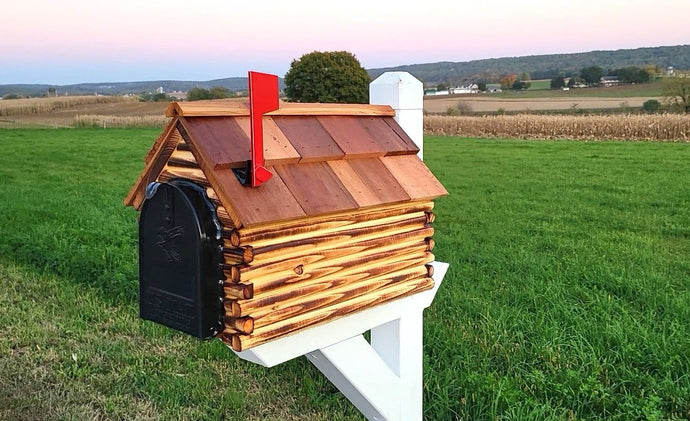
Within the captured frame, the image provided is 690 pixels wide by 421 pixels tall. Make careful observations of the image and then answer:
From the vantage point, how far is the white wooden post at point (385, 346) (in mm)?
1956

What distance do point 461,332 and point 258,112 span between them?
8.83 feet

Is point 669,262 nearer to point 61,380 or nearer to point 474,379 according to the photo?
point 474,379

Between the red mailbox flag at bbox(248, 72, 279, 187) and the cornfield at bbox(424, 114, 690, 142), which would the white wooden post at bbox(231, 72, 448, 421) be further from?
the cornfield at bbox(424, 114, 690, 142)

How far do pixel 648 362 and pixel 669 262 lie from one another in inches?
98.9

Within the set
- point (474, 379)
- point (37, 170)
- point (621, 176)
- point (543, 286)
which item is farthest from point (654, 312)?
point (37, 170)

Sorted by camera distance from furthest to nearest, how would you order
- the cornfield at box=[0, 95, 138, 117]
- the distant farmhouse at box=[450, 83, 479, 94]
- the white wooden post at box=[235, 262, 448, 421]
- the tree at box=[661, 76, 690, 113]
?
the cornfield at box=[0, 95, 138, 117], the distant farmhouse at box=[450, 83, 479, 94], the tree at box=[661, 76, 690, 113], the white wooden post at box=[235, 262, 448, 421]

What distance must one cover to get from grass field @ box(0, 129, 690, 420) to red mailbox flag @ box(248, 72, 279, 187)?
190 centimetres

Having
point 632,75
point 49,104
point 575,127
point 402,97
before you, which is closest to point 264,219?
point 402,97

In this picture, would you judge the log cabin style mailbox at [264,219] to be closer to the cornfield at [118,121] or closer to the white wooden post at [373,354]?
the white wooden post at [373,354]

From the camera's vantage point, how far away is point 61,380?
3.81 meters

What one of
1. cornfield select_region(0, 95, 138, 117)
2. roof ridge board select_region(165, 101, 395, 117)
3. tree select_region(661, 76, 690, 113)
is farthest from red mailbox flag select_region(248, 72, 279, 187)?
cornfield select_region(0, 95, 138, 117)

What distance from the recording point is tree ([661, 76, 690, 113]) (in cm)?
3591

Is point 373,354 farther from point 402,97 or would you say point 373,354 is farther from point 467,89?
point 467,89

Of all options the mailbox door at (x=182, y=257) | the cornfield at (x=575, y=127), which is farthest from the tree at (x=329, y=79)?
the mailbox door at (x=182, y=257)
